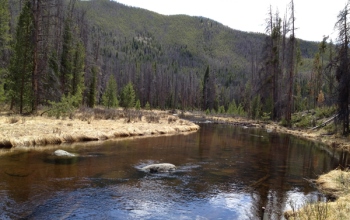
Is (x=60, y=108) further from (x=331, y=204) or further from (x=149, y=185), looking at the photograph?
(x=331, y=204)

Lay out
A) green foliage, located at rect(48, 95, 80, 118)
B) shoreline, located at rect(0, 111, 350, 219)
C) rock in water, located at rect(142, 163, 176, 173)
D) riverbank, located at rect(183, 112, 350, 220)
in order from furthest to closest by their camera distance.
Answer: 1. green foliage, located at rect(48, 95, 80, 118)
2. rock in water, located at rect(142, 163, 176, 173)
3. shoreline, located at rect(0, 111, 350, 219)
4. riverbank, located at rect(183, 112, 350, 220)

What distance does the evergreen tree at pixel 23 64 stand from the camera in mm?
24531

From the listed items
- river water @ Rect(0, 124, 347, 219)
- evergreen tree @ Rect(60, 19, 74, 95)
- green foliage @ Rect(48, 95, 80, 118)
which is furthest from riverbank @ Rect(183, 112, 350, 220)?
evergreen tree @ Rect(60, 19, 74, 95)

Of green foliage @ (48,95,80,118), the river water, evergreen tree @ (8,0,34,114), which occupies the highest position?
evergreen tree @ (8,0,34,114)

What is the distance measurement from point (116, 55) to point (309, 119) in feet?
526

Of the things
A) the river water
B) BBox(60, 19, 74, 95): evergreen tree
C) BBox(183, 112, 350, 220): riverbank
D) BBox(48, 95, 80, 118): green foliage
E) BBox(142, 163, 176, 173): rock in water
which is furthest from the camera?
BBox(60, 19, 74, 95): evergreen tree

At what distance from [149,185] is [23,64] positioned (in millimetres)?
19024

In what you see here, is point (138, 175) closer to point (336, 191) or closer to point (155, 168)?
point (155, 168)

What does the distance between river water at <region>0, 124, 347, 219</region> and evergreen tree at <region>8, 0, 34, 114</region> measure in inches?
385

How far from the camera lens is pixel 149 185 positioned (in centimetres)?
1140

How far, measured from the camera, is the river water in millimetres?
8688

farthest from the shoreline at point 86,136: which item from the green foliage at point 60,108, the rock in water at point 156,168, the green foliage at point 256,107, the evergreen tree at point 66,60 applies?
the green foliage at point 256,107

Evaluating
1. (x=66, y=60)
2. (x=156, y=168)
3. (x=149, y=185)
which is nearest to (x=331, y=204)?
(x=149, y=185)

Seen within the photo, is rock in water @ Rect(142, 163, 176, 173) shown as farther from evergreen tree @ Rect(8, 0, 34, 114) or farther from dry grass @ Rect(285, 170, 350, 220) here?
evergreen tree @ Rect(8, 0, 34, 114)
